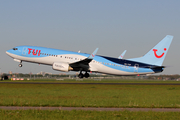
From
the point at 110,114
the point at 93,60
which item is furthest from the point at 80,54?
the point at 110,114

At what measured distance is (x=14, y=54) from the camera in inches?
2052

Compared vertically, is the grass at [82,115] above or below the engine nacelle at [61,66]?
below

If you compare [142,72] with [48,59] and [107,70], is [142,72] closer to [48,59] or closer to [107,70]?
[107,70]

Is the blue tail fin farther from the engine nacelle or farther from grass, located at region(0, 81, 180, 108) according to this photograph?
grass, located at region(0, 81, 180, 108)

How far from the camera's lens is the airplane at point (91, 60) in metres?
50.3

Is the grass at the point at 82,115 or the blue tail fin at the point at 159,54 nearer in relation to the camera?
the grass at the point at 82,115

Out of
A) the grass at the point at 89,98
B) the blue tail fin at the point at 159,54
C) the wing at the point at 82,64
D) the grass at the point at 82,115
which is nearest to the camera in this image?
the grass at the point at 82,115

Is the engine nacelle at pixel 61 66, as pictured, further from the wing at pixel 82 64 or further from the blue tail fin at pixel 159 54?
the blue tail fin at pixel 159 54

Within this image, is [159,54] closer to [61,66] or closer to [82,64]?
[82,64]

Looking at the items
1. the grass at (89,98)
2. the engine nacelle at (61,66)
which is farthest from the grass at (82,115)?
the engine nacelle at (61,66)

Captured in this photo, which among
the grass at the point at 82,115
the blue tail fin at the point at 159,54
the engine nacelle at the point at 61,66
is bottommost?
the grass at the point at 82,115

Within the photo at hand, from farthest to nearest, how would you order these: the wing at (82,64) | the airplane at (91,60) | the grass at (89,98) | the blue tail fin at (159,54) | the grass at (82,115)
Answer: the blue tail fin at (159,54) < the airplane at (91,60) < the wing at (82,64) < the grass at (89,98) < the grass at (82,115)

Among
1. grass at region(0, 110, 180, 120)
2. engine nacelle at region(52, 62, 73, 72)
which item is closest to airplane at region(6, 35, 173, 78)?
engine nacelle at region(52, 62, 73, 72)

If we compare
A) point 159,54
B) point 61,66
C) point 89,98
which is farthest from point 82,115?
point 159,54
